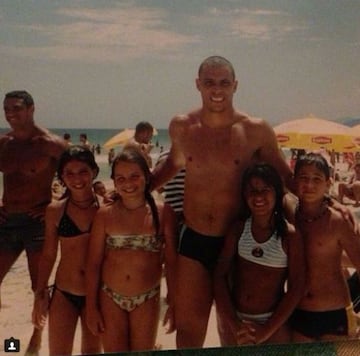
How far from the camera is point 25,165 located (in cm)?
255

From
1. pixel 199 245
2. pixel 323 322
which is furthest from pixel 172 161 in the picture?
pixel 323 322

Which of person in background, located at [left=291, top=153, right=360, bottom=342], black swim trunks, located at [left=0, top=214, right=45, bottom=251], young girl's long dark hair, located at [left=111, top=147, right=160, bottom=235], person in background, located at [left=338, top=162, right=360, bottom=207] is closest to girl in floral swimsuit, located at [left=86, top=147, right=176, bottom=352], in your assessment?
young girl's long dark hair, located at [left=111, top=147, right=160, bottom=235]

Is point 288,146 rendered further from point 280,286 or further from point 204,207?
point 280,286

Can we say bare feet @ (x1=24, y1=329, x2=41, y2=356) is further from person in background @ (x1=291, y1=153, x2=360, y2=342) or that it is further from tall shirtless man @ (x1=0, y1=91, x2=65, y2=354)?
person in background @ (x1=291, y1=153, x2=360, y2=342)

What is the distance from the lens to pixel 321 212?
2.64 metres

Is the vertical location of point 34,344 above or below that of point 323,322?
below

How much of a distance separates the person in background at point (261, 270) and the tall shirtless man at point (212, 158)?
0.07 meters

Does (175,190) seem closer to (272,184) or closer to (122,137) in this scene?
(122,137)

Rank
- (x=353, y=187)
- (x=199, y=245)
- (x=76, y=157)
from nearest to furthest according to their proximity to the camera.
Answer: (x=76, y=157) → (x=199, y=245) → (x=353, y=187)

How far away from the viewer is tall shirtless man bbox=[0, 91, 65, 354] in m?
2.54

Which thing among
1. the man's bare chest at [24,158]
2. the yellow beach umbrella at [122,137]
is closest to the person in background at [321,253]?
the yellow beach umbrella at [122,137]

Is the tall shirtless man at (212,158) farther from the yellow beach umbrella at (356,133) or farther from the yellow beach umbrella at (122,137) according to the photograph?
the yellow beach umbrella at (356,133)

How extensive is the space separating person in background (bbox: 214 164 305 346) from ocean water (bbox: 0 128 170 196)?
1.41 feet

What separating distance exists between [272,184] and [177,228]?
480mm
